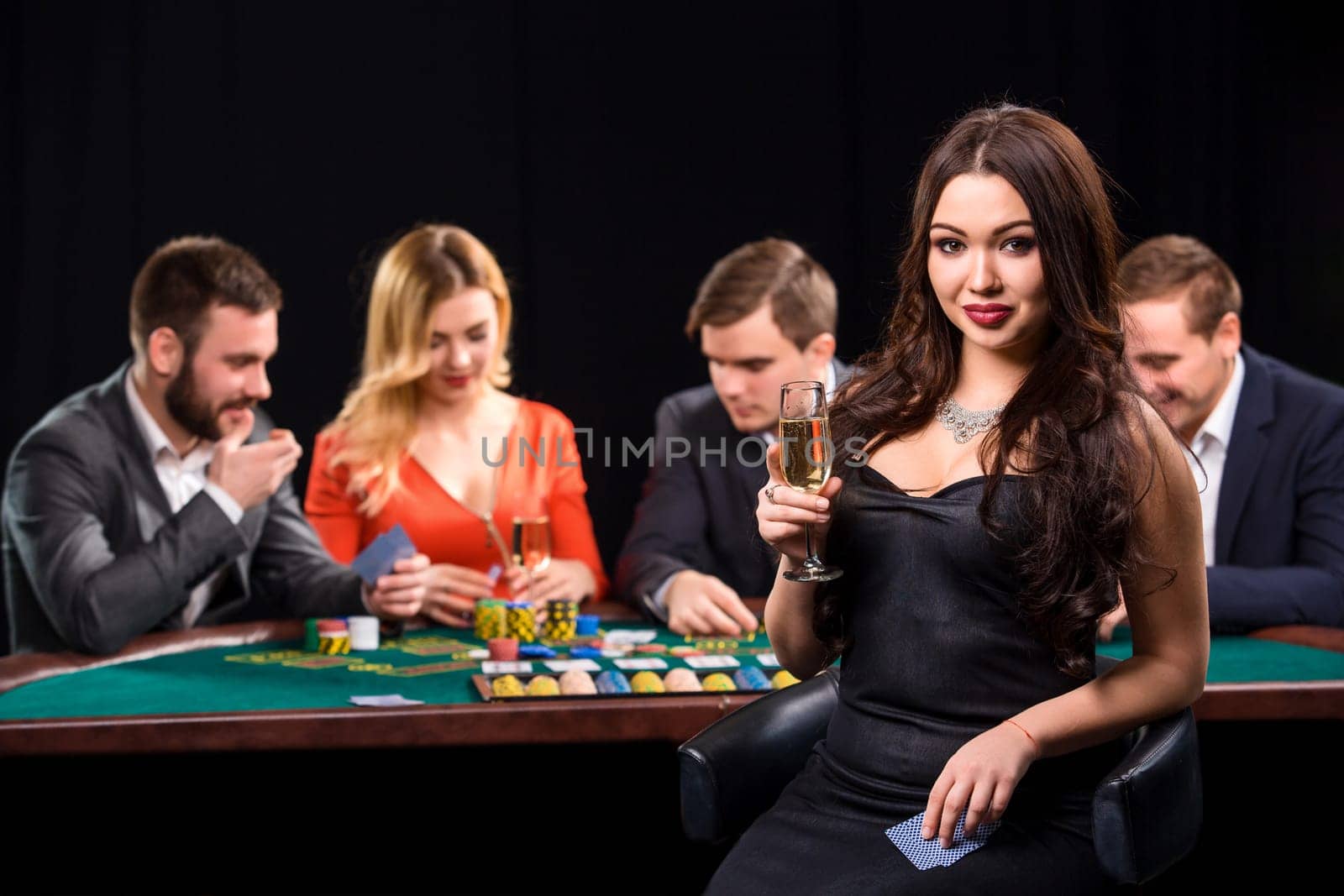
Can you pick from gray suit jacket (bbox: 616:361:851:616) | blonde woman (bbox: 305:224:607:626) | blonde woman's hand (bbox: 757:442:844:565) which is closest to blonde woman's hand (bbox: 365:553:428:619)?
blonde woman (bbox: 305:224:607:626)

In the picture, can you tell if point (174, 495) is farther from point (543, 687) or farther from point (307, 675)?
point (543, 687)

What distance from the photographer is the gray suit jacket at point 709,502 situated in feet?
13.8

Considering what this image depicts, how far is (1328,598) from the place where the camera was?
3.57m

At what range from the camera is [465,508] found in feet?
14.7

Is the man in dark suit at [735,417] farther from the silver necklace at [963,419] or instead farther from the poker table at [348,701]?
the silver necklace at [963,419]

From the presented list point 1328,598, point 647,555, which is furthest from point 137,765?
point 1328,598

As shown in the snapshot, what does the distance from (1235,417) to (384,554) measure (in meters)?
2.25

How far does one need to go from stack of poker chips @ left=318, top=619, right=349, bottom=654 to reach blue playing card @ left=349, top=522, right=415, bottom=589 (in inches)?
9.4

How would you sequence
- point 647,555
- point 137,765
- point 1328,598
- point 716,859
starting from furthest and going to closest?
point 647,555
point 1328,598
point 716,859
point 137,765

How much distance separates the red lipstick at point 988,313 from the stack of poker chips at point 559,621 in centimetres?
170

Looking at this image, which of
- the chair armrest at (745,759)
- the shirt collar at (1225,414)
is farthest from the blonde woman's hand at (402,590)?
the shirt collar at (1225,414)

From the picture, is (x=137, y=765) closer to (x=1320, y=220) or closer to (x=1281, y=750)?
(x=1281, y=750)

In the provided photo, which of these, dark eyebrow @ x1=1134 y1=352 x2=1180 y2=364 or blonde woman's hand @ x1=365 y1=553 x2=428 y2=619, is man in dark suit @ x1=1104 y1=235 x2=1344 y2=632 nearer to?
dark eyebrow @ x1=1134 y1=352 x2=1180 y2=364

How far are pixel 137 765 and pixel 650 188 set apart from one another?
3212 millimetres
